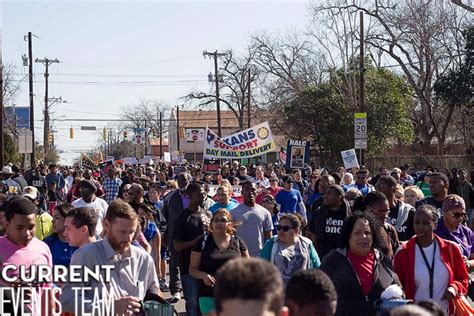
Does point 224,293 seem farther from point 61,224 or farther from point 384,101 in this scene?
point 384,101

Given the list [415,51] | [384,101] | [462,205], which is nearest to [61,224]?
[462,205]

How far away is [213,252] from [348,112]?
1337 inches

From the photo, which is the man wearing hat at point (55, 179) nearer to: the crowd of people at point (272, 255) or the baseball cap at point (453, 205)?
the crowd of people at point (272, 255)

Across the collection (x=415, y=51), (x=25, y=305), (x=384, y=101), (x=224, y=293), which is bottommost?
(x=25, y=305)

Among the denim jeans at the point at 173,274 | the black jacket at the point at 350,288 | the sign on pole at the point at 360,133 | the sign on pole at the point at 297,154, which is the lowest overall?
the denim jeans at the point at 173,274

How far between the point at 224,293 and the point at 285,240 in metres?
4.88

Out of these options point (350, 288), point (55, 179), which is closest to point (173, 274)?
point (350, 288)

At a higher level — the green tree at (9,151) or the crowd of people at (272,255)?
the green tree at (9,151)

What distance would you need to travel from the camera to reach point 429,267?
6809 mm

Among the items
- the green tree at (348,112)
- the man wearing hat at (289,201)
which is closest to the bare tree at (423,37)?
the green tree at (348,112)

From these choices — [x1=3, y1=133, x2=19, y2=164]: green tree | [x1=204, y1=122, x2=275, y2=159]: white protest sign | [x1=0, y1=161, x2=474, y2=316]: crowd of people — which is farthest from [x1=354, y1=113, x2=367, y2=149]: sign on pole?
[x1=3, y1=133, x2=19, y2=164]: green tree

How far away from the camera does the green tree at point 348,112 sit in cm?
4106

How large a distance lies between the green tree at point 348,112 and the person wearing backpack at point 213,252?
32.2 metres

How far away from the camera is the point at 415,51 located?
147 feet
